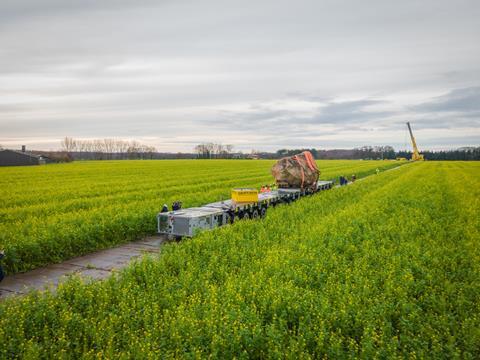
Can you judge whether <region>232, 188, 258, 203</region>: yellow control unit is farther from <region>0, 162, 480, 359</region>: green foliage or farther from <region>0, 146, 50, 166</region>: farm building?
<region>0, 146, 50, 166</region>: farm building

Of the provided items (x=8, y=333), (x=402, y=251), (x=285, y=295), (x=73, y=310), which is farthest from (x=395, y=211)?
(x=8, y=333)

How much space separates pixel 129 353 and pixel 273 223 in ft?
29.9

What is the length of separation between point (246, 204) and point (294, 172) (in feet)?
23.3

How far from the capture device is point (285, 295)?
6852 mm

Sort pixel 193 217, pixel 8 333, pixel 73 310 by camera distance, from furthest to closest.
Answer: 1. pixel 193 217
2. pixel 73 310
3. pixel 8 333

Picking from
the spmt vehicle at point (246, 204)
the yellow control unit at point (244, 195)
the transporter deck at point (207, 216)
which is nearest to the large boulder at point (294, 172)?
the spmt vehicle at point (246, 204)

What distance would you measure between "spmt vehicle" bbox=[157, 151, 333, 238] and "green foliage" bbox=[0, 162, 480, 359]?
1.55 meters

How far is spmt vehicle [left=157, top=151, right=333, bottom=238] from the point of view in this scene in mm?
12555

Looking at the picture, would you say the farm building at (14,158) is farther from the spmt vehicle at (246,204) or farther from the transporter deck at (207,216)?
the transporter deck at (207,216)

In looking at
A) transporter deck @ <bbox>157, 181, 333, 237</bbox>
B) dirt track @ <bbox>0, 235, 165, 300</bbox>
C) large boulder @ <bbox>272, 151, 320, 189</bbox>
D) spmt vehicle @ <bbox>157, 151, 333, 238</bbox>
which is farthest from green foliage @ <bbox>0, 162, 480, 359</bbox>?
large boulder @ <bbox>272, 151, 320, 189</bbox>

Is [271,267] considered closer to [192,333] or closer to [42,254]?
[192,333]

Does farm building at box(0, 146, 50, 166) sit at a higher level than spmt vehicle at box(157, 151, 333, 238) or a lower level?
higher

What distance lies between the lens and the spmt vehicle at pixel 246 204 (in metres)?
12.6

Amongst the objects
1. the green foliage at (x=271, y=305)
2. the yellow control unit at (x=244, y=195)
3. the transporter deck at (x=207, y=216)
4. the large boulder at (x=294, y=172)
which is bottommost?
the green foliage at (x=271, y=305)
